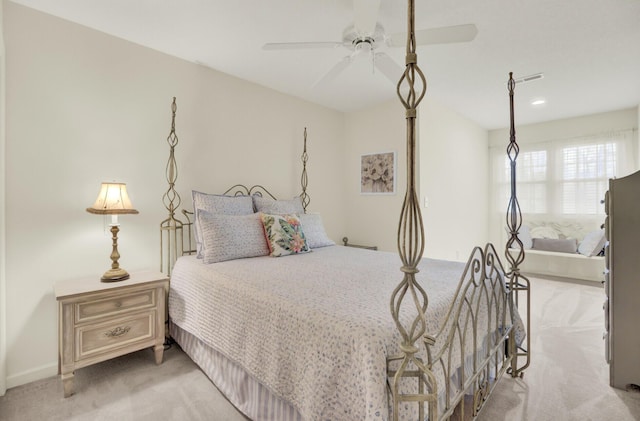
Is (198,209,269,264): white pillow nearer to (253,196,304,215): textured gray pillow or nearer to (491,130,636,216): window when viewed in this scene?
(253,196,304,215): textured gray pillow

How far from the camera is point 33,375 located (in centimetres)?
200

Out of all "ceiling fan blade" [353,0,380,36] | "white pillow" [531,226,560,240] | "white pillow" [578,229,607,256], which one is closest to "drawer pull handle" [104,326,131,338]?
"ceiling fan blade" [353,0,380,36]

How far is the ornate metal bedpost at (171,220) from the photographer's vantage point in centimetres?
260

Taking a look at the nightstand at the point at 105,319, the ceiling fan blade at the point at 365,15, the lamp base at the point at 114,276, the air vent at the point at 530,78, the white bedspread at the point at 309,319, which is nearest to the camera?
the white bedspread at the point at 309,319

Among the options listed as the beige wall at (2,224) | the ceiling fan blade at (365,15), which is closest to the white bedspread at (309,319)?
the beige wall at (2,224)

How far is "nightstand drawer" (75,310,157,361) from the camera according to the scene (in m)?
1.86

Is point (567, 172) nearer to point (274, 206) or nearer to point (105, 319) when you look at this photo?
point (274, 206)

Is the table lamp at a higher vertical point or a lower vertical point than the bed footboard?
higher

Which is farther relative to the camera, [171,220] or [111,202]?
[171,220]

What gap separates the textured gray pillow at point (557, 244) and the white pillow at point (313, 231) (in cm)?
375

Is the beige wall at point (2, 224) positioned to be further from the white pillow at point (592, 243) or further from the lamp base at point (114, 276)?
the white pillow at point (592, 243)

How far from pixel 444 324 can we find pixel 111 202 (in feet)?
7.02

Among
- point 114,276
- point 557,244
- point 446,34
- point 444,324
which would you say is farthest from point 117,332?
point 557,244

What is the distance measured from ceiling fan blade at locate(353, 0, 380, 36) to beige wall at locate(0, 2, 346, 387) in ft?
5.58
